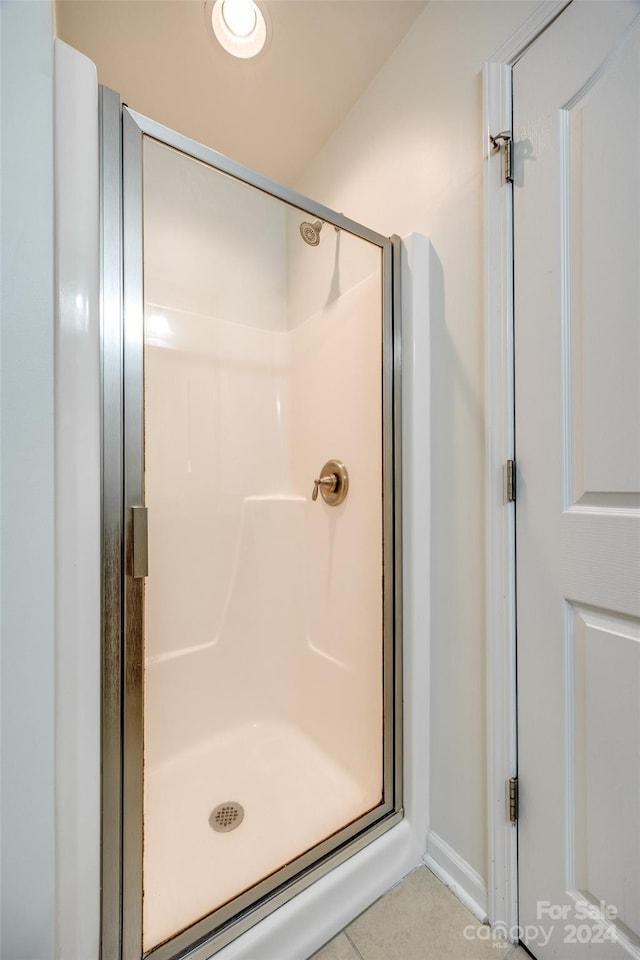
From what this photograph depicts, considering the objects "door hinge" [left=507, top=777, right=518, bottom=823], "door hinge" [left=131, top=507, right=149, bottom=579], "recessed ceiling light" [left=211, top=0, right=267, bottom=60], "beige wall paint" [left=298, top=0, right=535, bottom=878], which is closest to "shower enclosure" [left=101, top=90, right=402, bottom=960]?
"door hinge" [left=131, top=507, right=149, bottom=579]

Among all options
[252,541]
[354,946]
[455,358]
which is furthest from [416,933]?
[455,358]

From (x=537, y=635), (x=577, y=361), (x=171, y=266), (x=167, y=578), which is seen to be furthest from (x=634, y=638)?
(x=171, y=266)

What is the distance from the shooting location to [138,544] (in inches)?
25.9

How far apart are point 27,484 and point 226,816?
1.05m

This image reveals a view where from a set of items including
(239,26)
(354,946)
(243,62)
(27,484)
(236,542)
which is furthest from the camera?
(236,542)

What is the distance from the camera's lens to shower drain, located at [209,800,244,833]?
39.5 inches

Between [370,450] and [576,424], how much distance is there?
19.9 inches

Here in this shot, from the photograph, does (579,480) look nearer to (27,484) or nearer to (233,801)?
(27,484)

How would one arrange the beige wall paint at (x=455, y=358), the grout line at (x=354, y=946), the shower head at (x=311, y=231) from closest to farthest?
the grout line at (x=354, y=946), the beige wall paint at (x=455, y=358), the shower head at (x=311, y=231)

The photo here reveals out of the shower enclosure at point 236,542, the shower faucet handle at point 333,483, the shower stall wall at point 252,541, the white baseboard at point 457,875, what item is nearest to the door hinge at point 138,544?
the shower enclosure at point 236,542

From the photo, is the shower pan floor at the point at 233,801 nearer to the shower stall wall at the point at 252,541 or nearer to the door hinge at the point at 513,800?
the shower stall wall at the point at 252,541

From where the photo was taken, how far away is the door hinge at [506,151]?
32.3 inches

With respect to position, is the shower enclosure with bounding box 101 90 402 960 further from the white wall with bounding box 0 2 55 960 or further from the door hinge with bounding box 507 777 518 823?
the door hinge with bounding box 507 777 518 823

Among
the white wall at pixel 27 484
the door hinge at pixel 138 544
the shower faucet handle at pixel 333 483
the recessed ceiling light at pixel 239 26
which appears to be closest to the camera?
the white wall at pixel 27 484
